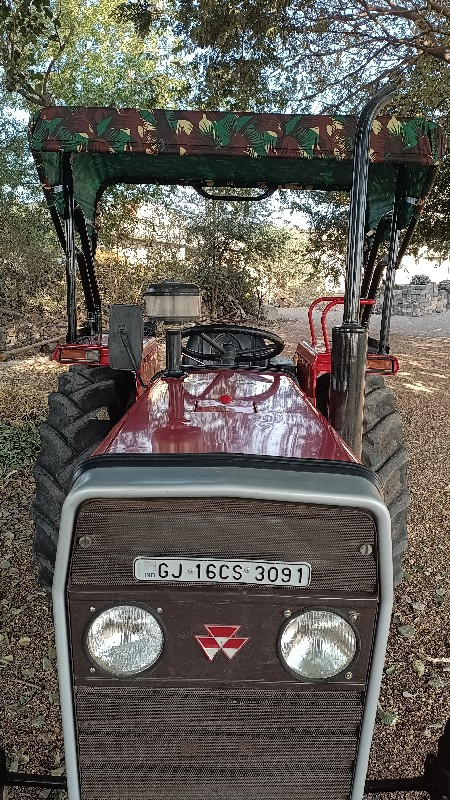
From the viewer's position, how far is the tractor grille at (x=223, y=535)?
1422 millimetres

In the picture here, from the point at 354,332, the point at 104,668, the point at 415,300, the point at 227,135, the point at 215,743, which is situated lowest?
the point at 415,300

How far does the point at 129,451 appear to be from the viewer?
1.64m

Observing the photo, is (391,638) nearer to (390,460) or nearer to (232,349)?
(390,460)

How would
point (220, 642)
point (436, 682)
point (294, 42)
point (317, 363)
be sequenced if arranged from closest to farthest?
point (220, 642), point (436, 682), point (317, 363), point (294, 42)

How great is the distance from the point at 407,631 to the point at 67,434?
5.63 feet

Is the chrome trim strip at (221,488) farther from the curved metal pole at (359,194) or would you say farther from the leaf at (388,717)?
the leaf at (388,717)

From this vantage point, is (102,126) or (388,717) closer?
(388,717)

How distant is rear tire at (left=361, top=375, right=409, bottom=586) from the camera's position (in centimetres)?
274

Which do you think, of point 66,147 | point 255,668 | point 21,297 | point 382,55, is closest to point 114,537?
point 255,668

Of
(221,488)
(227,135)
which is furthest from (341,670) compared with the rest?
(227,135)

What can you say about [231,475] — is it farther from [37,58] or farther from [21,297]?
[37,58]

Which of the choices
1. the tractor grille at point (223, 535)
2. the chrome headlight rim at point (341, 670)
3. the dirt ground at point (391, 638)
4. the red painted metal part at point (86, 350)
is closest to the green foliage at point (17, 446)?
the dirt ground at point (391, 638)

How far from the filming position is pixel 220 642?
4.86 feet

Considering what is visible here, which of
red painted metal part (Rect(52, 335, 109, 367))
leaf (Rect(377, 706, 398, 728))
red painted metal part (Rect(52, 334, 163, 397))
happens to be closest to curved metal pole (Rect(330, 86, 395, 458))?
leaf (Rect(377, 706, 398, 728))
